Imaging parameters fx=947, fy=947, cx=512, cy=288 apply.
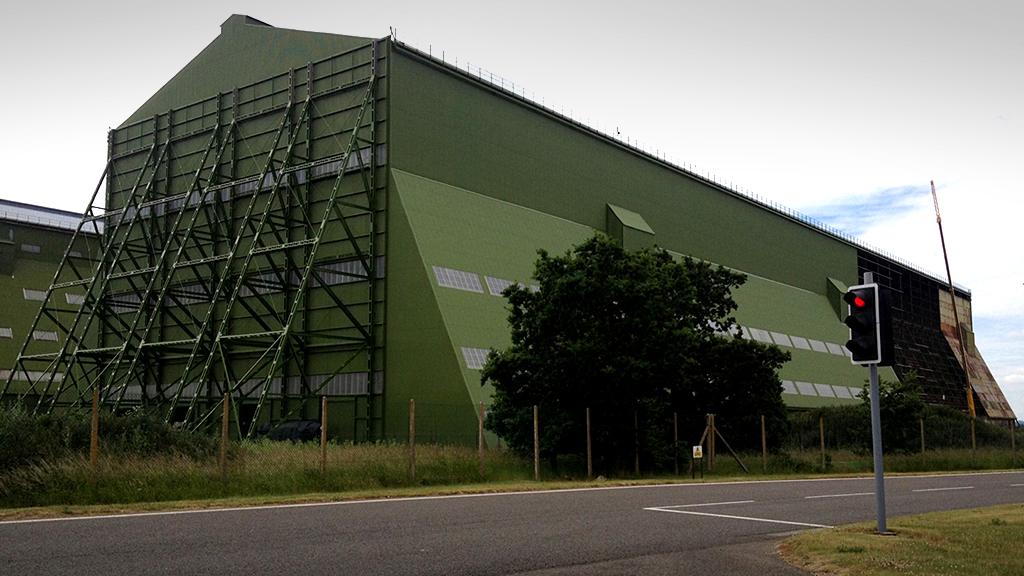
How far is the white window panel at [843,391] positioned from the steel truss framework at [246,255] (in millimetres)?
37300

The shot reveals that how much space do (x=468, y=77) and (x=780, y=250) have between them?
3622 cm

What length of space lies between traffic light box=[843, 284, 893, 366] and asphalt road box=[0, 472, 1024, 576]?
2.74m

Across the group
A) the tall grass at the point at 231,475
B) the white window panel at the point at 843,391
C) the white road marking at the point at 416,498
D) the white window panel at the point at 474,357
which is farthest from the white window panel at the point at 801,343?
the tall grass at the point at 231,475

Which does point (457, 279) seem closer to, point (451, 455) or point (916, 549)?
point (451, 455)

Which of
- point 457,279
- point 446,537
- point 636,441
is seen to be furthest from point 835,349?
point 446,537

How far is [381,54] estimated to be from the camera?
4394 cm

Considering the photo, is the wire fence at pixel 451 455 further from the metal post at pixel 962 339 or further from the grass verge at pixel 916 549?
the metal post at pixel 962 339

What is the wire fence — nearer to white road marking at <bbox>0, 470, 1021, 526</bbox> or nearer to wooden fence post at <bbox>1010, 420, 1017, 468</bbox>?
wooden fence post at <bbox>1010, 420, 1017, 468</bbox>

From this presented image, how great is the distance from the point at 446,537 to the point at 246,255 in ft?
126

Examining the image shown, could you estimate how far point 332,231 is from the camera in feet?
147

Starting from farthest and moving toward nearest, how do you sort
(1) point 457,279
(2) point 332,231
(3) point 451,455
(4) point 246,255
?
(4) point 246,255
(2) point 332,231
(1) point 457,279
(3) point 451,455

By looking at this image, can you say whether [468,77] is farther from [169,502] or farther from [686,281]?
[169,502]

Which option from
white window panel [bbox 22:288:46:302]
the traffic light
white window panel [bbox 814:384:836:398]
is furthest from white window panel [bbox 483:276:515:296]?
white window panel [bbox 22:288:46:302]

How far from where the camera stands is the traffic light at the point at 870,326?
12.1 m
